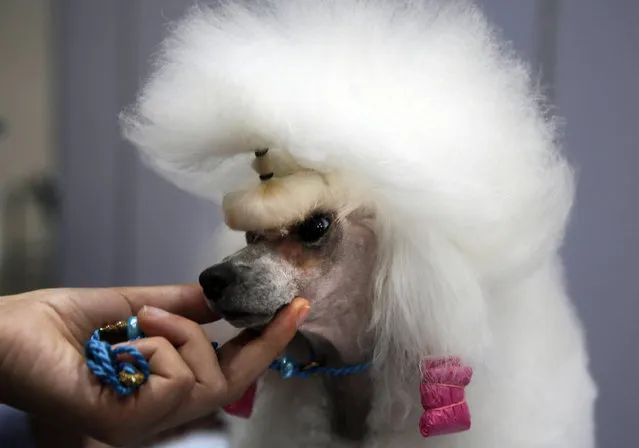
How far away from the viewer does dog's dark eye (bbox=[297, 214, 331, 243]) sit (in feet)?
1.71

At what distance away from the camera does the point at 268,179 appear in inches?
20.5

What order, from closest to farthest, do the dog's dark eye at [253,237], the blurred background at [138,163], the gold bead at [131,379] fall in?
the gold bead at [131,379], the dog's dark eye at [253,237], the blurred background at [138,163]

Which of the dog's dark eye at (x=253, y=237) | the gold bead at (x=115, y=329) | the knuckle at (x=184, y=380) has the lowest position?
the knuckle at (x=184, y=380)

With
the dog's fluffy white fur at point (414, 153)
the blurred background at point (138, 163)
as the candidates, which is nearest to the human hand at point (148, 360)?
the dog's fluffy white fur at point (414, 153)

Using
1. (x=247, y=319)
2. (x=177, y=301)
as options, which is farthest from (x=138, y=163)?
(x=247, y=319)

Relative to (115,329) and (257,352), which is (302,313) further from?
(115,329)

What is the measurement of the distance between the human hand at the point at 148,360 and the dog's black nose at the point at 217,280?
0.11 ft

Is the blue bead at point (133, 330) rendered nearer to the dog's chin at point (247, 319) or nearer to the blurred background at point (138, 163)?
the dog's chin at point (247, 319)

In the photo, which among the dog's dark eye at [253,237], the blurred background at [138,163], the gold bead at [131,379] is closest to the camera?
the gold bead at [131,379]

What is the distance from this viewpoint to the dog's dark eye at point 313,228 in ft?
1.71

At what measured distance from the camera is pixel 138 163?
110 centimetres

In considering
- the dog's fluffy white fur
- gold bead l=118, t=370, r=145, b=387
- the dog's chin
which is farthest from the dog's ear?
gold bead l=118, t=370, r=145, b=387

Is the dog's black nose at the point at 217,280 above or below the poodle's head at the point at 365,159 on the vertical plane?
below

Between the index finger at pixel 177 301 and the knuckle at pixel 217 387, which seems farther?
the index finger at pixel 177 301
